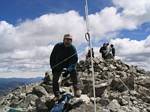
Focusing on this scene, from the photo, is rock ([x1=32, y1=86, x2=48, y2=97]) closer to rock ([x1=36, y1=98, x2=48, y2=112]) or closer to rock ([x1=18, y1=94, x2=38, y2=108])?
rock ([x1=18, y1=94, x2=38, y2=108])

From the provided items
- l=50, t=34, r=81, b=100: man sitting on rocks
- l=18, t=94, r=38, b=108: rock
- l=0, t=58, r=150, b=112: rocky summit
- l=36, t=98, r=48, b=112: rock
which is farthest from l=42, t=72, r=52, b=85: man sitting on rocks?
l=50, t=34, r=81, b=100: man sitting on rocks

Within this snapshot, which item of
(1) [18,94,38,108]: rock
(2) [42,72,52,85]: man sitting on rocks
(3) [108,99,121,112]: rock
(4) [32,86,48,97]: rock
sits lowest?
(3) [108,99,121,112]: rock

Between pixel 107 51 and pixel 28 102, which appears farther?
pixel 107 51

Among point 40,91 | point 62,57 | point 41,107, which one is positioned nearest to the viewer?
point 62,57

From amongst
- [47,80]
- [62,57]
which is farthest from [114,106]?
[47,80]

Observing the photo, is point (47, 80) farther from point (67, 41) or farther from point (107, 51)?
point (107, 51)

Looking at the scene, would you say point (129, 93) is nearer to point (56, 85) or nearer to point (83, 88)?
point (83, 88)

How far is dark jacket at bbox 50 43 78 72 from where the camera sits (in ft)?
55.8

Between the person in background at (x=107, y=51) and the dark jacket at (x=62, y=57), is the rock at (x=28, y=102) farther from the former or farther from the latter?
the person in background at (x=107, y=51)

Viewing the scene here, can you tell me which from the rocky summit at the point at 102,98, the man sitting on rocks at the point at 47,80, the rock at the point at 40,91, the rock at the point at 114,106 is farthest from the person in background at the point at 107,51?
the rock at the point at 114,106

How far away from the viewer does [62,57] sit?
17188mm

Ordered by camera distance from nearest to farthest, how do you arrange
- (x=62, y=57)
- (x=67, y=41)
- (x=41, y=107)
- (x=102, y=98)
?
1. (x=67, y=41)
2. (x=62, y=57)
3. (x=41, y=107)
4. (x=102, y=98)

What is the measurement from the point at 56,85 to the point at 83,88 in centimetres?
399

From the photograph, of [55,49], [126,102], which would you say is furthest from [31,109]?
[126,102]
